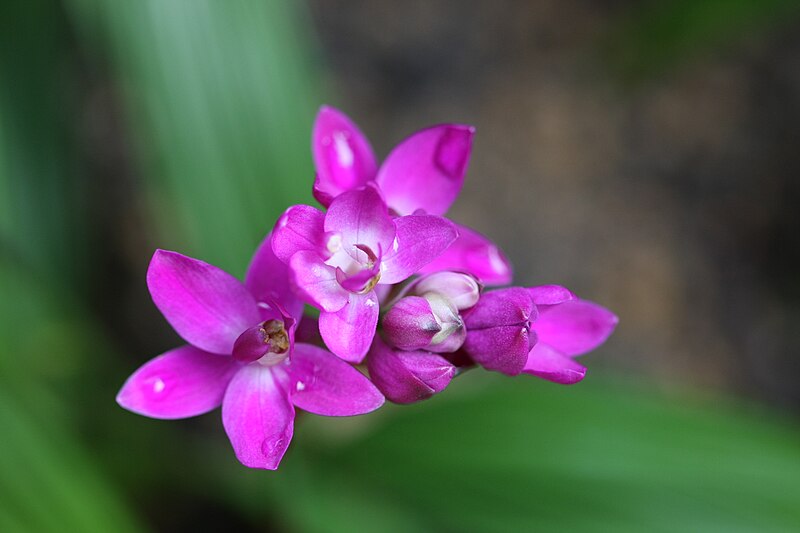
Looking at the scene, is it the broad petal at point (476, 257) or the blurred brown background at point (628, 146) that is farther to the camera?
the blurred brown background at point (628, 146)

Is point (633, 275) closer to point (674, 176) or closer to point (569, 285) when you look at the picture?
point (569, 285)

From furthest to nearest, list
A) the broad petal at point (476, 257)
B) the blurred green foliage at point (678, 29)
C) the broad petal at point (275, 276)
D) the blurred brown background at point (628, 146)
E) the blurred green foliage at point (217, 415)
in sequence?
the blurred brown background at point (628, 146)
the blurred green foliage at point (678, 29)
the blurred green foliage at point (217, 415)
the broad petal at point (476, 257)
the broad petal at point (275, 276)

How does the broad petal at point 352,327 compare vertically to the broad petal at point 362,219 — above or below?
below

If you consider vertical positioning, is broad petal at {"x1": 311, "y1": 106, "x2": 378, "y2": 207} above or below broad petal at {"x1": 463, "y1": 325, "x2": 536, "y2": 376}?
above

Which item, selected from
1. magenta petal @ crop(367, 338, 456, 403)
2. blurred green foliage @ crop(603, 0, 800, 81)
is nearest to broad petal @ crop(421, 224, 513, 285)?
magenta petal @ crop(367, 338, 456, 403)

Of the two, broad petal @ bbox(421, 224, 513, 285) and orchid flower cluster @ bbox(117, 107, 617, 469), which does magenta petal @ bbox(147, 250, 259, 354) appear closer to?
orchid flower cluster @ bbox(117, 107, 617, 469)

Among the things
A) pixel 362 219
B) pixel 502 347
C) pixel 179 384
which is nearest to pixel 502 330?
pixel 502 347

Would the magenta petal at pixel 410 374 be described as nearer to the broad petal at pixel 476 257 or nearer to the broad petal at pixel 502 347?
the broad petal at pixel 502 347

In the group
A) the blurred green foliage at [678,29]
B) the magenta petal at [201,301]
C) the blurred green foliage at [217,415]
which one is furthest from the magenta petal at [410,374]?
the blurred green foliage at [678,29]
